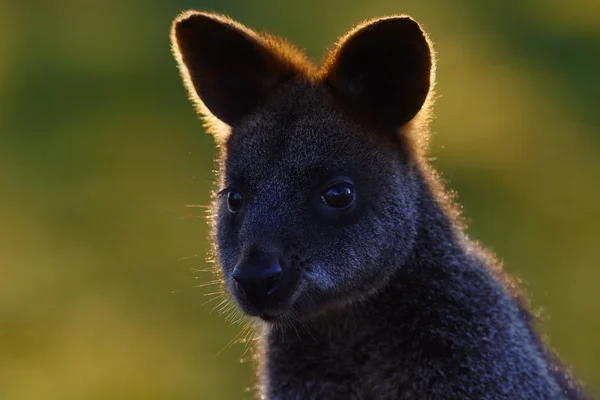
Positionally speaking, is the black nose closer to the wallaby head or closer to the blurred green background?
the wallaby head

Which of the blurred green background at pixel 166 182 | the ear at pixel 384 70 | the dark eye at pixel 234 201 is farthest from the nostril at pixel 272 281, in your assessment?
the blurred green background at pixel 166 182

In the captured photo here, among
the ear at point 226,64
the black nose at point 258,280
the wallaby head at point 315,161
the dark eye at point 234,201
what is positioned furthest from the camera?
the ear at point 226,64

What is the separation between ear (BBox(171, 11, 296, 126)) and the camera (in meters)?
7.36

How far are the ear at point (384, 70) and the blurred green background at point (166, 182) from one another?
3.20 metres

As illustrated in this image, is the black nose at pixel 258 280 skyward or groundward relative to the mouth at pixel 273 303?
skyward

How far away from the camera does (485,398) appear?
268 inches

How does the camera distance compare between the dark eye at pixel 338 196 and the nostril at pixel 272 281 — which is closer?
the nostril at pixel 272 281

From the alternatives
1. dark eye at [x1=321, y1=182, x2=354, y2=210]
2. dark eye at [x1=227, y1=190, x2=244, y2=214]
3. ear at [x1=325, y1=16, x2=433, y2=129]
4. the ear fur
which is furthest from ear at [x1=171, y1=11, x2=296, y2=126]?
dark eye at [x1=321, y1=182, x2=354, y2=210]

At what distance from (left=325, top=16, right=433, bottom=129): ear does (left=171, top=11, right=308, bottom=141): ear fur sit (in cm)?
44

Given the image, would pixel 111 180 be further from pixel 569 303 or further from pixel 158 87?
pixel 569 303

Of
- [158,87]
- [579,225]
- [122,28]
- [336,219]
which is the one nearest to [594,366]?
[579,225]

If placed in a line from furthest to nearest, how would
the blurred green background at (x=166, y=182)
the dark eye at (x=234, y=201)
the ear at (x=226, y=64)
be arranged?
the blurred green background at (x=166, y=182) → the ear at (x=226, y=64) → the dark eye at (x=234, y=201)

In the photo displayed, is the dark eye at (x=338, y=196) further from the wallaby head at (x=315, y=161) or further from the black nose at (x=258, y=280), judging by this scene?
the black nose at (x=258, y=280)

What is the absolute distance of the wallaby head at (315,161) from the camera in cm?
670
